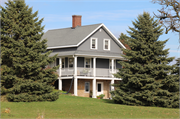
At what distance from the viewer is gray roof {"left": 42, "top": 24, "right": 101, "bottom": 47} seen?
36.5m

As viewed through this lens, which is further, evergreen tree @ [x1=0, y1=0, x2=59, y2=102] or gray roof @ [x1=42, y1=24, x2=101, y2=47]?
gray roof @ [x1=42, y1=24, x2=101, y2=47]

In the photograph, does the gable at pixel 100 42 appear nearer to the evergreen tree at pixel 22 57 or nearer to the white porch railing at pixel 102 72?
the white porch railing at pixel 102 72

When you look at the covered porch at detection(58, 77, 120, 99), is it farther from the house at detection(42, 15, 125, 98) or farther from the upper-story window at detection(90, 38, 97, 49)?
the upper-story window at detection(90, 38, 97, 49)

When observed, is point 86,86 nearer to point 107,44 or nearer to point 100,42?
point 100,42

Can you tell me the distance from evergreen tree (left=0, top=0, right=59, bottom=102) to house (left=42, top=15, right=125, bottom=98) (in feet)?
33.8

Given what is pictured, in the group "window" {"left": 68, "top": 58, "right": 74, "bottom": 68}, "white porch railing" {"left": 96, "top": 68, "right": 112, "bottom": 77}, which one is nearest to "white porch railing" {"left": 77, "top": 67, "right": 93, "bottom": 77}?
"white porch railing" {"left": 96, "top": 68, "right": 112, "bottom": 77}

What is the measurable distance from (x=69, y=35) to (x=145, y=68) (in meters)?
15.9

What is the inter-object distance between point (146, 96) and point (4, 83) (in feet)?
38.5

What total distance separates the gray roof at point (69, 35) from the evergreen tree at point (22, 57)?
38.0ft

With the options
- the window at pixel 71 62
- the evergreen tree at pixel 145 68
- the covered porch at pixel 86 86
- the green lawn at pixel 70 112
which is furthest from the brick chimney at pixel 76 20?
the green lawn at pixel 70 112

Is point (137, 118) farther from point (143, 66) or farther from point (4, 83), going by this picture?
point (4, 83)

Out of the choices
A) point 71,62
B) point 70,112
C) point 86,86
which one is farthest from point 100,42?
point 70,112

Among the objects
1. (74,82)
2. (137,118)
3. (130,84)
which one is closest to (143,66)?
(130,84)

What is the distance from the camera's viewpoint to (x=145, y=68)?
25.0m
